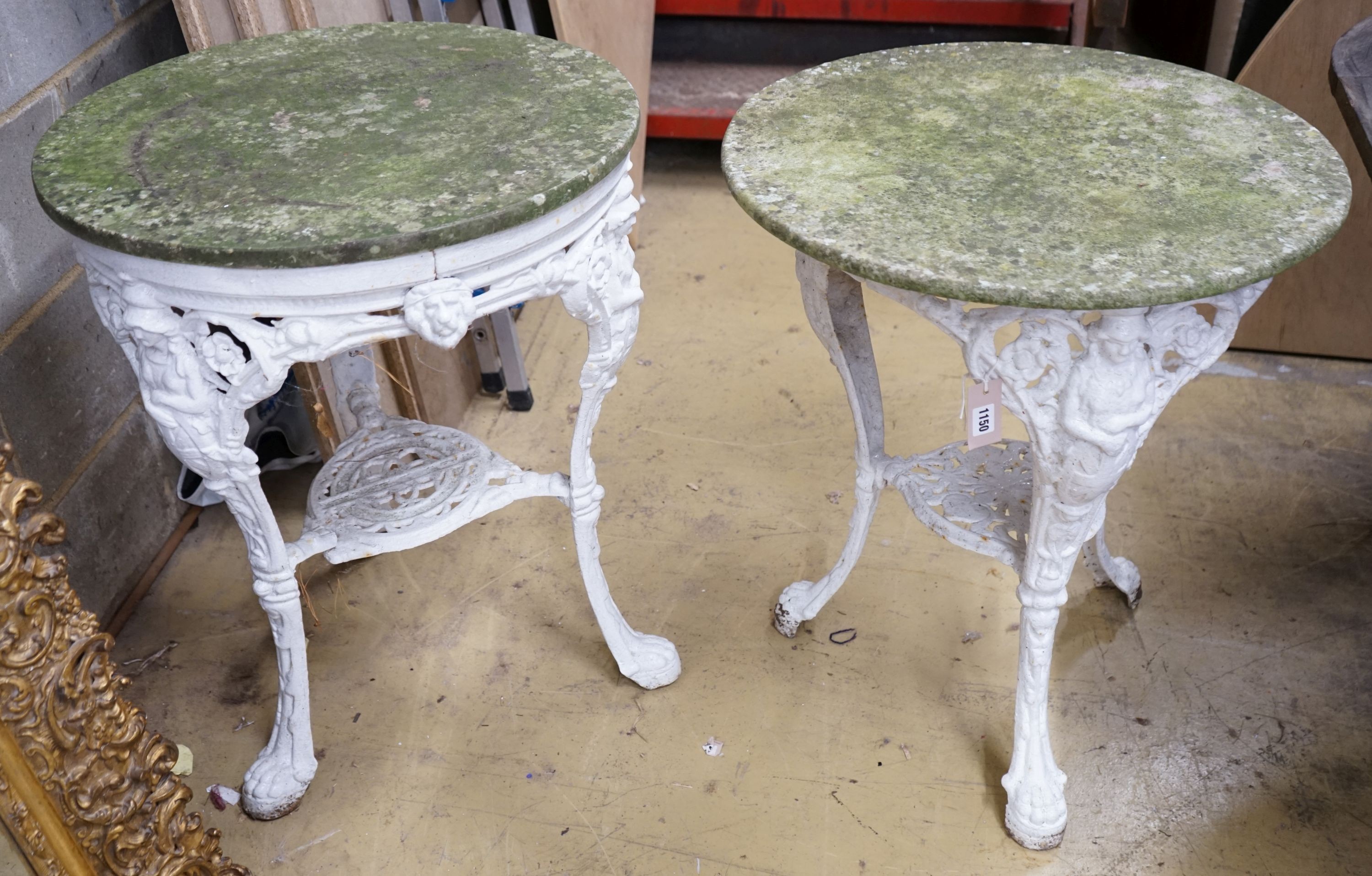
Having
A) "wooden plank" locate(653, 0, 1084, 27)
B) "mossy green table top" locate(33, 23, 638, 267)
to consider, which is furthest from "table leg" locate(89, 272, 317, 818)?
"wooden plank" locate(653, 0, 1084, 27)

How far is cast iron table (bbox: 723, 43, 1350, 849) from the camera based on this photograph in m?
1.32

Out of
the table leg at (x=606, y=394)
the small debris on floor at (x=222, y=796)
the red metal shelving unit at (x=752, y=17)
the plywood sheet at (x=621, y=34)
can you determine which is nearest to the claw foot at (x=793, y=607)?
the table leg at (x=606, y=394)

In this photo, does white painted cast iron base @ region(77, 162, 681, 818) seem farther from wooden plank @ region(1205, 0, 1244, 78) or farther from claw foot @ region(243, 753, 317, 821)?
wooden plank @ region(1205, 0, 1244, 78)

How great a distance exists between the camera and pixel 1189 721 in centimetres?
190

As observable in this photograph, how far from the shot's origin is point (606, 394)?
1.77m

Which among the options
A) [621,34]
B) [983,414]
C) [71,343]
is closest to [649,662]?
[983,414]

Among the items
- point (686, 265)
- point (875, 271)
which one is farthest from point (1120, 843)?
point (686, 265)

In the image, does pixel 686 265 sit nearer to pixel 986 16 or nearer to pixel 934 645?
pixel 986 16

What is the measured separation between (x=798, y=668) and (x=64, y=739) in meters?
1.19

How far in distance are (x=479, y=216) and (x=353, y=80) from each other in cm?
56

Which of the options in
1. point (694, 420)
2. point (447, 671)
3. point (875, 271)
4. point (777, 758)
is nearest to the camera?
point (875, 271)

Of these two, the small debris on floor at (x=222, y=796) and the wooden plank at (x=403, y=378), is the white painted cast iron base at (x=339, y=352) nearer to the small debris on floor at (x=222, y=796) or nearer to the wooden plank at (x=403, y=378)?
the small debris on floor at (x=222, y=796)

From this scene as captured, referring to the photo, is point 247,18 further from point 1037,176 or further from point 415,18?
point 1037,176

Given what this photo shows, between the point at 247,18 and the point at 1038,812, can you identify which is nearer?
the point at 1038,812
